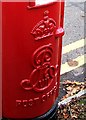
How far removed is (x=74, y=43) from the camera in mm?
4672

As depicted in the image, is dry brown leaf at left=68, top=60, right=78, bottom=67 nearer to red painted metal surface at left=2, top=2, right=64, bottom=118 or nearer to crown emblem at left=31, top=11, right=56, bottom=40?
red painted metal surface at left=2, top=2, right=64, bottom=118

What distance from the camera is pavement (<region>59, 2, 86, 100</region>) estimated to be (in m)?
4.06

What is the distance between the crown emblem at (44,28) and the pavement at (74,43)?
126 cm

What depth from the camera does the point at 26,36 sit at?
7.96 feet

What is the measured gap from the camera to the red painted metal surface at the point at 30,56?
7.74 feet

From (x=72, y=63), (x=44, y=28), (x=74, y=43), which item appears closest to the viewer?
(x=44, y=28)

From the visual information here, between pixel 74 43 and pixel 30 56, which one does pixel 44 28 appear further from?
pixel 74 43

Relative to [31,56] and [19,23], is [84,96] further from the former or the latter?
[19,23]

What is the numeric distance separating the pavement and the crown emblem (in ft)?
4.13

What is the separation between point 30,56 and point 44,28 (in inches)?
9.2

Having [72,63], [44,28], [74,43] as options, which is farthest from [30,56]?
[74,43]

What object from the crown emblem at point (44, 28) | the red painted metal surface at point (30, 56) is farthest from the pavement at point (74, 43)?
the crown emblem at point (44, 28)

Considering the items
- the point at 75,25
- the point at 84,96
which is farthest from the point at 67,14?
the point at 84,96

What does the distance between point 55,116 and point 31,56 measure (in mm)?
840
